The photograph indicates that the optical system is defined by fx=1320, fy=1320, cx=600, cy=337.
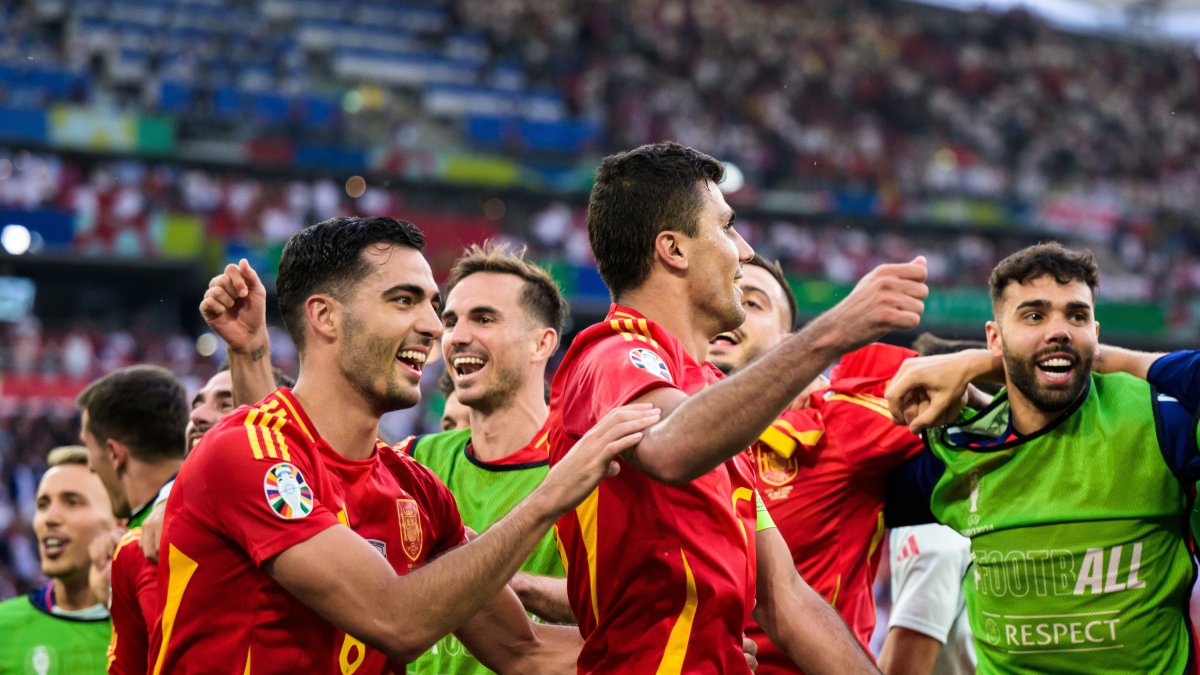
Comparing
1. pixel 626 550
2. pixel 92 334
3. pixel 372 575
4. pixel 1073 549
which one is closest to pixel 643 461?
pixel 626 550

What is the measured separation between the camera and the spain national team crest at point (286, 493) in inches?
130

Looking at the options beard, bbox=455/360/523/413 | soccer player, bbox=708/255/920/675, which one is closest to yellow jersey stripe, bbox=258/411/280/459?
beard, bbox=455/360/523/413

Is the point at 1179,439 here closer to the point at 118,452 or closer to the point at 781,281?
the point at 781,281

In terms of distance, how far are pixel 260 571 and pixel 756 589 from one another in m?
1.44

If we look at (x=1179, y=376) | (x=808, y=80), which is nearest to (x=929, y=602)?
(x=1179, y=376)

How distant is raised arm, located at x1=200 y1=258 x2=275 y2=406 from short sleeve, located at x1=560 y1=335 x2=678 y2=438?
143 centimetres

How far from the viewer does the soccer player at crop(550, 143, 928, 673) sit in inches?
119

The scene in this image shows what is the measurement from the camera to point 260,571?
3.38 meters

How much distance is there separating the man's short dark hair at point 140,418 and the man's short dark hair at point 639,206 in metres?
3.00

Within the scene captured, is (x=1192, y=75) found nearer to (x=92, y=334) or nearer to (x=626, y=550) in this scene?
(x=92, y=334)

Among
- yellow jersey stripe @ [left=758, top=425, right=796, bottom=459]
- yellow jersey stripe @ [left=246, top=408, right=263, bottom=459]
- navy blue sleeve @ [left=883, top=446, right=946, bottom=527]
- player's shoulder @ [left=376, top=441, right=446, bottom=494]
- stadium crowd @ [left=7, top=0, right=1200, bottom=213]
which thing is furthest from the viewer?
stadium crowd @ [left=7, top=0, right=1200, bottom=213]

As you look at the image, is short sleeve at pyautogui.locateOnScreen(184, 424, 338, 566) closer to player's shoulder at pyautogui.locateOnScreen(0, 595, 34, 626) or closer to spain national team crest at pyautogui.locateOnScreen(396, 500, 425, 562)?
spain national team crest at pyautogui.locateOnScreen(396, 500, 425, 562)

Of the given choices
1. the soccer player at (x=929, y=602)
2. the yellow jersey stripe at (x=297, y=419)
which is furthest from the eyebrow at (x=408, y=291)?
the soccer player at (x=929, y=602)

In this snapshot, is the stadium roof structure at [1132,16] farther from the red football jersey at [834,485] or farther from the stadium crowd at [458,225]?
the red football jersey at [834,485]
